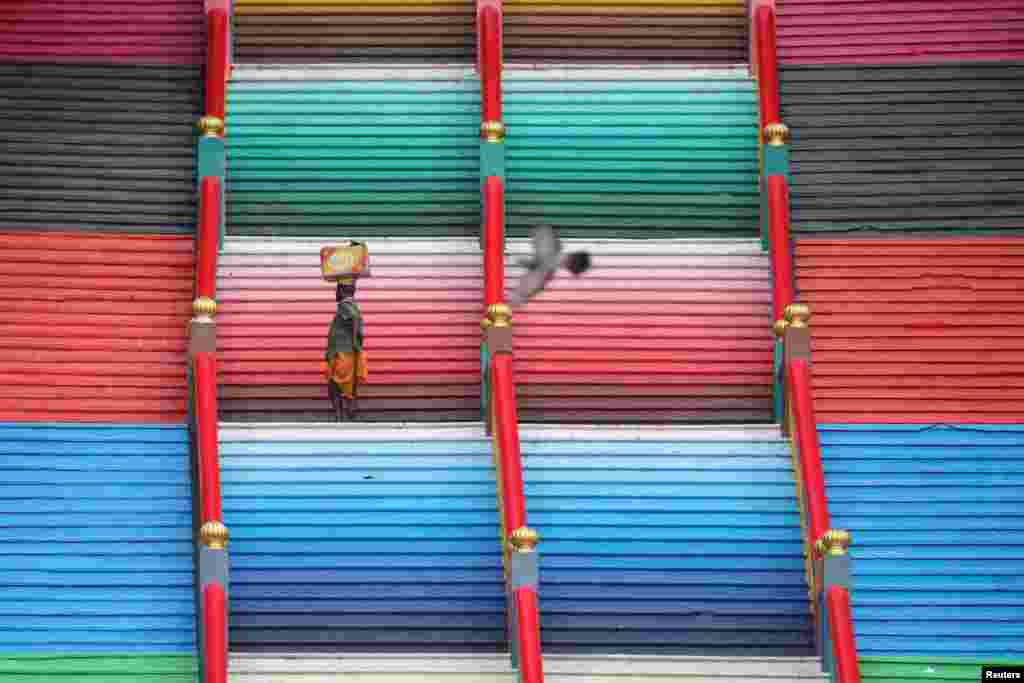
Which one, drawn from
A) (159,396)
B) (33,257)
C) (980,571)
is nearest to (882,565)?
(980,571)

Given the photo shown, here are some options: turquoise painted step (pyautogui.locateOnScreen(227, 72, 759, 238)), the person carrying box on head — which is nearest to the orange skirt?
the person carrying box on head

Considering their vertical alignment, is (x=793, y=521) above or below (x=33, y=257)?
below

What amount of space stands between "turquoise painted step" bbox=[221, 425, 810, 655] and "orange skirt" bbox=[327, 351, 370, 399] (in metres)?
0.66

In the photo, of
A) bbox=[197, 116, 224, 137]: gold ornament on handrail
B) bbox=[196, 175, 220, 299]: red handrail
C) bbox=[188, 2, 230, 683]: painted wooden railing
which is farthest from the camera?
bbox=[197, 116, 224, 137]: gold ornament on handrail

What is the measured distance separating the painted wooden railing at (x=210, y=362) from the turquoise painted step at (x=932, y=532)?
7499mm

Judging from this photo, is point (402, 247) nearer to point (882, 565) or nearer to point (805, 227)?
point (805, 227)

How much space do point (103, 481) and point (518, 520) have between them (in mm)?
5201

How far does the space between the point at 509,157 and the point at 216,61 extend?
4305mm

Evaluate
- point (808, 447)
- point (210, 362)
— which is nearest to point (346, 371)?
point (210, 362)

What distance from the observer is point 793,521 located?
1023 inches

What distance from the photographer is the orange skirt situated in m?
26.3

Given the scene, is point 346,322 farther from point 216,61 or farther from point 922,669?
point 922,669

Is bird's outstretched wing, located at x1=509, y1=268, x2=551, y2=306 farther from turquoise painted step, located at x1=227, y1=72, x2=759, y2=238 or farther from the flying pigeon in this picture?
turquoise painted step, located at x1=227, y1=72, x2=759, y2=238

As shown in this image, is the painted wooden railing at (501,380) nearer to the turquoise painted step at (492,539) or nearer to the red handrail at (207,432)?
the turquoise painted step at (492,539)
